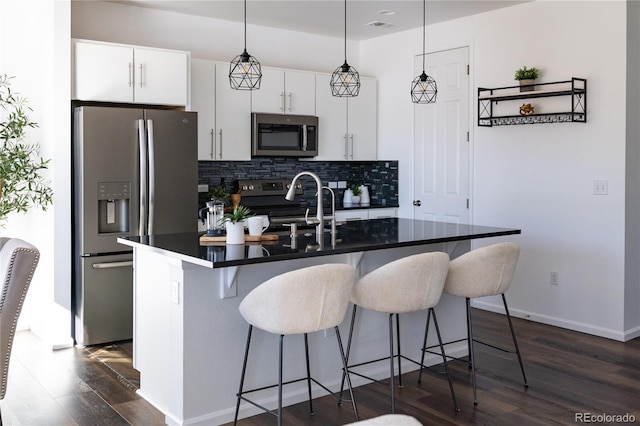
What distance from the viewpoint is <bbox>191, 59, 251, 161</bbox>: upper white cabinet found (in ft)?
18.4

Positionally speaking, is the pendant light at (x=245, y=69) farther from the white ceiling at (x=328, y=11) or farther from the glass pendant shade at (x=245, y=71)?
the white ceiling at (x=328, y=11)

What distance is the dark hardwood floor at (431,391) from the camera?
3.45 meters

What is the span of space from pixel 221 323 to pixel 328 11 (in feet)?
10.9

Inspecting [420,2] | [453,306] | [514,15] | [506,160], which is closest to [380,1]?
[420,2]

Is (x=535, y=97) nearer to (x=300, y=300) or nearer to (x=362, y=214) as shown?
(x=362, y=214)

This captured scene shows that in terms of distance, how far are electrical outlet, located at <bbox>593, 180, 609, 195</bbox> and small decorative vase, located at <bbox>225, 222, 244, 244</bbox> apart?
9.70 feet

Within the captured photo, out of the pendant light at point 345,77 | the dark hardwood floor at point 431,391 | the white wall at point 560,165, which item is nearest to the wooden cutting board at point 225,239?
the dark hardwood floor at point 431,391

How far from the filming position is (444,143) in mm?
6203

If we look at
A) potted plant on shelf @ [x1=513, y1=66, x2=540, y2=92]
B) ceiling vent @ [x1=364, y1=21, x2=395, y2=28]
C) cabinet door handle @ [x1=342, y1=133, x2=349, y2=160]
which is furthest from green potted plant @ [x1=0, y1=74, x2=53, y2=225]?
potted plant on shelf @ [x1=513, y1=66, x2=540, y2=92]

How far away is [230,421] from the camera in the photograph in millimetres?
3381

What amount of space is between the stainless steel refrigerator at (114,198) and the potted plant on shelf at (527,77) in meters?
2.72

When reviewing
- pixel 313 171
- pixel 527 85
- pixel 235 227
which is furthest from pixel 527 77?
pixel 235 227

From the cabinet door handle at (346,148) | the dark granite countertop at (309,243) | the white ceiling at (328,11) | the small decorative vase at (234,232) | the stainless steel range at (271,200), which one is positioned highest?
the white ceiling at (328,11)

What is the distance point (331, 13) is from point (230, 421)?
372 centimetres
